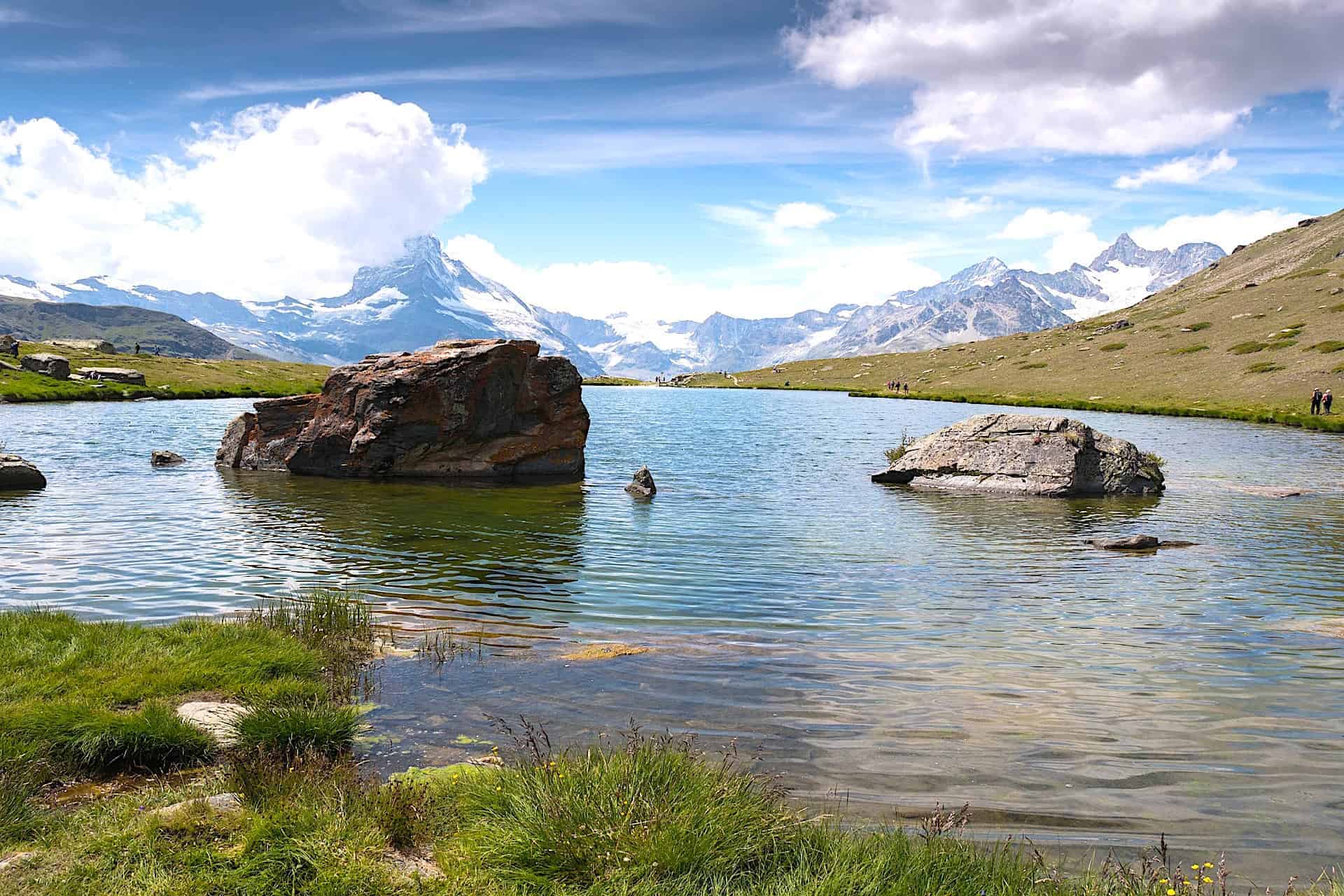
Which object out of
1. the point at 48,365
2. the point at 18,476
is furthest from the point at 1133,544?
the point at 48,365

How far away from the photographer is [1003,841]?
8.07 meters

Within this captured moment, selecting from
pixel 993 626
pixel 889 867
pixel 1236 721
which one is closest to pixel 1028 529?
pixel 993 626

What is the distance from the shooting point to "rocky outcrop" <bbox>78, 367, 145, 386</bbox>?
379ft

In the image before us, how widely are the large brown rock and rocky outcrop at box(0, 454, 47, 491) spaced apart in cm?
1004

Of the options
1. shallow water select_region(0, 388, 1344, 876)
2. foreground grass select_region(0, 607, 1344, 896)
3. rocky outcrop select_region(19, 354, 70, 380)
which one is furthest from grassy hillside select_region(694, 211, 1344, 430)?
rocky outcrop select_region(19, 354, 70, 380)

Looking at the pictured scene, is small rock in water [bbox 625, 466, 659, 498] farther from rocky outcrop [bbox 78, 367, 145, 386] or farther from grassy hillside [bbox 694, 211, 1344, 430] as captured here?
rocky outcrop [bbox 78, 367, 145, 386]

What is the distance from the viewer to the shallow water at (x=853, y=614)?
9695mm

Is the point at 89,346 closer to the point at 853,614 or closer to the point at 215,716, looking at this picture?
the point at 215,716

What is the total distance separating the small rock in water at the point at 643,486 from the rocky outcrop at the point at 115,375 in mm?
109278

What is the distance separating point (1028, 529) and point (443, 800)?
25.3 metres

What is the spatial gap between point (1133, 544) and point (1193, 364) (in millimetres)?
111805

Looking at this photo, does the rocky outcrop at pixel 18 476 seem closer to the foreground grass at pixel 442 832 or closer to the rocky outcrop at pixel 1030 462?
the foreground grass at pixel 442 832

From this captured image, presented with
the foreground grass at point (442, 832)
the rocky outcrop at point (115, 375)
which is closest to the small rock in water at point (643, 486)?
the foreground grass at point (442, 832)

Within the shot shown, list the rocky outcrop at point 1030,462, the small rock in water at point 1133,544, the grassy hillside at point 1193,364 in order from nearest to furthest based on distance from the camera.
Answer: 1. the small rock in water at point 1133,544
2. the rocky outcrop at point 1030,462
3. the grassy hillside at point 1193,364
